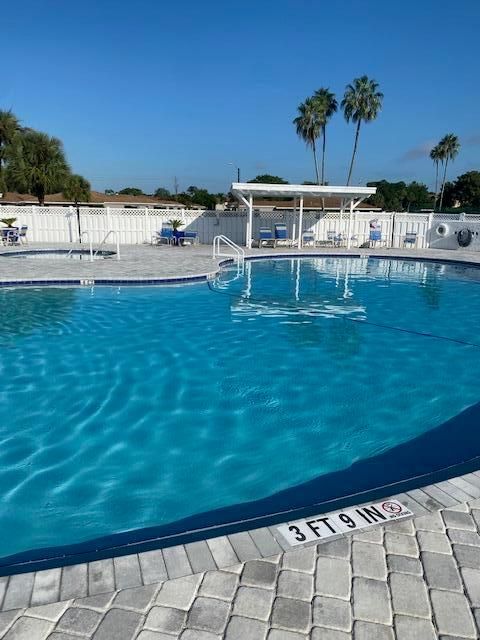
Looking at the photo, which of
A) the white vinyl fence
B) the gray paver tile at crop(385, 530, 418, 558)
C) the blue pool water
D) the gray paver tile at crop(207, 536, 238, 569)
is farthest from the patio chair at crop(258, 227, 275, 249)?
the gray paver tile at crop(207, 536, 238, 569)

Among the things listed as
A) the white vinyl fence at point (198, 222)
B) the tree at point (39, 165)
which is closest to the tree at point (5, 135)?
the tree at point (39, 165)

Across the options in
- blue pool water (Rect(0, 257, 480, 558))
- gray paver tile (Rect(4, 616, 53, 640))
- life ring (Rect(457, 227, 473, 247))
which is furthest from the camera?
life ring (Rect(457, 227, 473, 247))

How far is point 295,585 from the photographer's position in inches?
84.6

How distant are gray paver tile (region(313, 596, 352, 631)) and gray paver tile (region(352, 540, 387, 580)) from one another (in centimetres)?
22

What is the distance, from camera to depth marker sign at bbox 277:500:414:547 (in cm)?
251

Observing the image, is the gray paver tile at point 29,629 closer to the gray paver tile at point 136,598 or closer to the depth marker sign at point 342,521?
the gray paver tile at point 136,598

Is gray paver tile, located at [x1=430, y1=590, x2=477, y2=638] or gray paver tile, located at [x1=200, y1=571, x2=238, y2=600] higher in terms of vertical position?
gray paver tile, located at [x1=200, y1=571, x2=238, y2=600]

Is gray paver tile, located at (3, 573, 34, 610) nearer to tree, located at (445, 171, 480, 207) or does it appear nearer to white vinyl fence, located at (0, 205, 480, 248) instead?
white vinyl fence, located at (0, 205, 480, 248)

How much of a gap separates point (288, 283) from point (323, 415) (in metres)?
7.80

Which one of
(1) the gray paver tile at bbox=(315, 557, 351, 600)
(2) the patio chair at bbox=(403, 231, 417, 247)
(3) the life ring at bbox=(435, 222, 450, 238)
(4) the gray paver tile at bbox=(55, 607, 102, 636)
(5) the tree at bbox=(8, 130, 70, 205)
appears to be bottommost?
(1) the gray paver tile at bbox=(315, 557, 351, 600)

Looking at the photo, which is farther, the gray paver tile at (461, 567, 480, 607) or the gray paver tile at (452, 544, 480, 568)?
the gray paver tile at (452, 544, 480, 568)

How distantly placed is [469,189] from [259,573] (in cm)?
6411

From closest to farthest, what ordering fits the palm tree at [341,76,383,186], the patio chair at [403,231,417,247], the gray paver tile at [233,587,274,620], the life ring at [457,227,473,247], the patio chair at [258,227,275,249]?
the gray paver tile at [233,587,274,620] < the patio chair at [258,227,275,249] < the life ring at [457,227,473,247] < the patio chair at [403,231,417,247] < the palm tree at [341,76,383,186]

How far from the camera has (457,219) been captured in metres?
21.0
